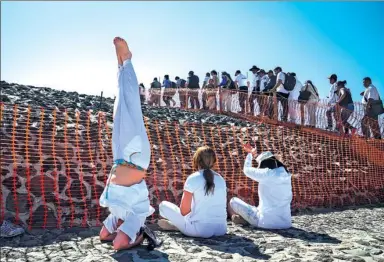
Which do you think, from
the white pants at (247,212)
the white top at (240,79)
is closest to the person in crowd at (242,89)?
the white top at (240,79)

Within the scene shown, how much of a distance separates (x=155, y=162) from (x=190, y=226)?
2660mm

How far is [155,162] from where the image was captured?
6.56 m

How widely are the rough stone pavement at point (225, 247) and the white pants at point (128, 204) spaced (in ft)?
0.80

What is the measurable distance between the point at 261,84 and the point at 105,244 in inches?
352

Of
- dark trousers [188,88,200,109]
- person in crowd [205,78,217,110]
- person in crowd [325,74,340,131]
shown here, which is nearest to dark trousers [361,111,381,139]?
person in crowd [325,74,340,131]

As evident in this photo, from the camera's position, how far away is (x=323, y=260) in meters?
3.28

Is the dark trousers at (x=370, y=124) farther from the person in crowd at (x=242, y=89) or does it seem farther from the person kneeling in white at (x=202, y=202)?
the person kneeling in white at (x=202, y=202)

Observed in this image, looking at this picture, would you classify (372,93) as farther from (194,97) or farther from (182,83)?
(182,83)

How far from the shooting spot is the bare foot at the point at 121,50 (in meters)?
3.38

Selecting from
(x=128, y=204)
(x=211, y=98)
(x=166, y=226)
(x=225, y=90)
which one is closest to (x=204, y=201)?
(x=166, y=226)

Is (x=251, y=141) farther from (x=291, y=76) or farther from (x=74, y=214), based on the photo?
(x=74, y=214)

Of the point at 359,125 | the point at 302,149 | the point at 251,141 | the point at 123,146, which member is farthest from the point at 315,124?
Answer: the point at 123,146

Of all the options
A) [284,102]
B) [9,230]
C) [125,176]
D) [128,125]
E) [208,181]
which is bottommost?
[9,230]

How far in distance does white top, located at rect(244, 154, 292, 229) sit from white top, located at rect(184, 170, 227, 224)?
735 millimetres
